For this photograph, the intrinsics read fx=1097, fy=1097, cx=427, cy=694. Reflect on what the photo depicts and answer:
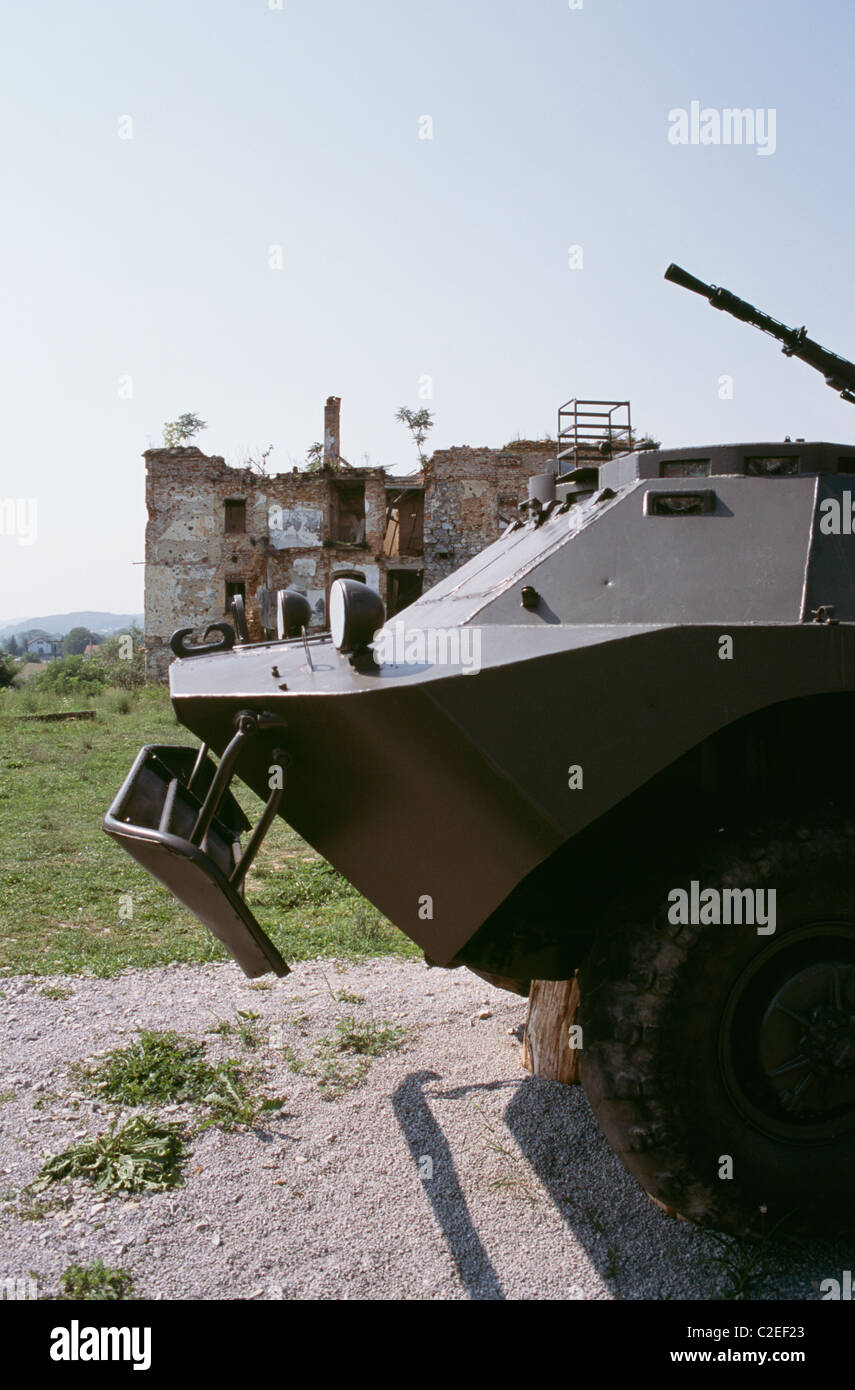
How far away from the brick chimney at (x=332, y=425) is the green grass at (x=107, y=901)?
51.4 ft

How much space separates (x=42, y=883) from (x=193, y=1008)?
8.41 feet

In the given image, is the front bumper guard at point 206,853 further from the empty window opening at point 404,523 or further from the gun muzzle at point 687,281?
the empty window opening at point 404,523

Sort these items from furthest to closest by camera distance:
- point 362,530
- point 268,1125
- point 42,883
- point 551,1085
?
1. point 362,530
2. point 42,883
3. point 551,1085
4. point 268,1125

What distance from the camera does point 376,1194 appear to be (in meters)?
2.90

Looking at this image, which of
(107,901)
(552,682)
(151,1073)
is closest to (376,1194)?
(151,1073)

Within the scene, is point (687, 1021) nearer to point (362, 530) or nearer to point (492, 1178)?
point (492, 1178)

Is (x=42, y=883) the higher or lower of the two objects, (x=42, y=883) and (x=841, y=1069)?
the lower

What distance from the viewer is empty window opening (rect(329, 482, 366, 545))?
24.2 m

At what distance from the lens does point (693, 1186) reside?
2459 millimetres

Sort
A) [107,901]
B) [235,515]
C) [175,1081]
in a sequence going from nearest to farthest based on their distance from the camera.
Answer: [175,1081] → [107,901] → [235,515]

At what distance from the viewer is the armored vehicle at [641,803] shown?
2307 mm

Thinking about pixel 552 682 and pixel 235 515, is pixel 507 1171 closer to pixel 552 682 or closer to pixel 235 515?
pixel 552 682

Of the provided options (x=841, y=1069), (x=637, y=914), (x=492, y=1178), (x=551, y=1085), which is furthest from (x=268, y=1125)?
(x=841, y=1069)

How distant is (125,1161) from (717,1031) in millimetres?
1664
